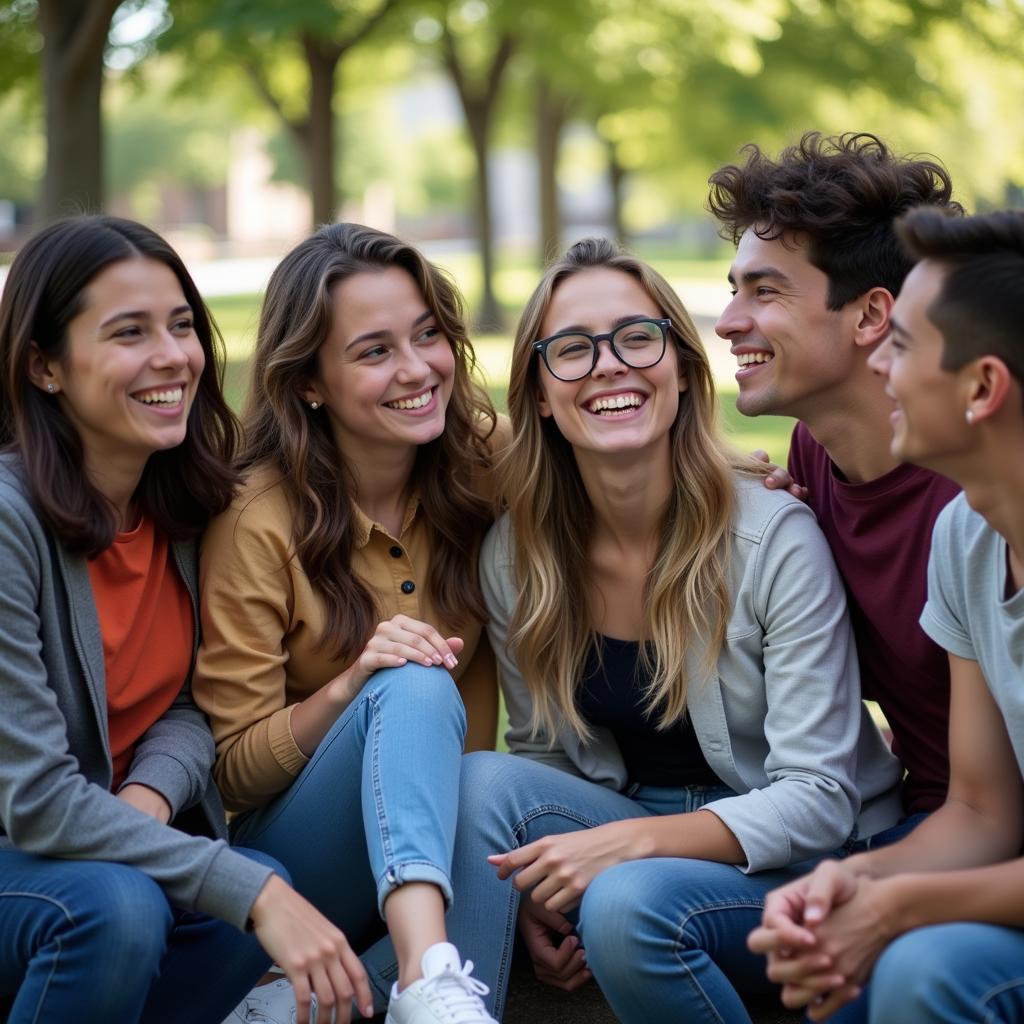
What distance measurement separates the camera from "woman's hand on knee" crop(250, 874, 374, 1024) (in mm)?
2820

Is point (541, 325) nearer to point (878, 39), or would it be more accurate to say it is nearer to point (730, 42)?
point (730, 42)

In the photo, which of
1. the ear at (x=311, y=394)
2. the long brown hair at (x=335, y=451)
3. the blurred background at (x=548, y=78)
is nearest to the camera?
the long brown hair at (x=335, y=451)

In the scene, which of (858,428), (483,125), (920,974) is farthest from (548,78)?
(920,974)

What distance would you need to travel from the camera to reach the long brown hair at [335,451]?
143 inches

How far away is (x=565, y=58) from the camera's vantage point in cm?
1905

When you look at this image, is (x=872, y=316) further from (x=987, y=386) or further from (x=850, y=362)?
(x=987, y=386)

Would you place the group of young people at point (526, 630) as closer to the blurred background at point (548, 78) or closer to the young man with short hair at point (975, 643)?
the young man with short hair at point (975, 643)

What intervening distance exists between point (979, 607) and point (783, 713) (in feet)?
2.09

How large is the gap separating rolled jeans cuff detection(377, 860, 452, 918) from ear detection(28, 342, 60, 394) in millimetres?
1327

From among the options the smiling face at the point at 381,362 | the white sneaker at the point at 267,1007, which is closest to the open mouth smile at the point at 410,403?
the smiling face at the point at 381,362

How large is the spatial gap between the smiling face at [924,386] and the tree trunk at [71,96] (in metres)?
9.75

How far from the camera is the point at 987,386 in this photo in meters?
2.54

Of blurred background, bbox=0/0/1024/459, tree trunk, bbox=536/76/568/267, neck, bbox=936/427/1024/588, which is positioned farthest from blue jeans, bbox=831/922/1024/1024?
tree trunk, bbox=536/76/568/267

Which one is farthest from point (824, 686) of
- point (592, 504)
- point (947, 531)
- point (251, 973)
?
point (251, 973)
